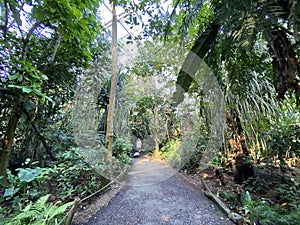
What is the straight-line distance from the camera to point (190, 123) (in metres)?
4.73

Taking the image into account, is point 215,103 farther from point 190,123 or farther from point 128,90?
point 128,90

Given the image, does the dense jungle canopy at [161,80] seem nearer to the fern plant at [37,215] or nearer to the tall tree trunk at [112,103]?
the fern plant at [37,215]

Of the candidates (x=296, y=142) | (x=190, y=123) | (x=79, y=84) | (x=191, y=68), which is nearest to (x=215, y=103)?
(x=296, y=142)

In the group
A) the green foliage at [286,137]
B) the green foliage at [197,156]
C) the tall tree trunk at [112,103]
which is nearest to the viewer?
the green foliage at [286,137]

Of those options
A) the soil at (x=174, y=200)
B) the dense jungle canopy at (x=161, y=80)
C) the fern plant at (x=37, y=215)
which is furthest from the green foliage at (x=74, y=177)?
the fern plant at (x=37, y=215)

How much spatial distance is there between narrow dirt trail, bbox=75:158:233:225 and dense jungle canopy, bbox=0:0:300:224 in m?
0.49

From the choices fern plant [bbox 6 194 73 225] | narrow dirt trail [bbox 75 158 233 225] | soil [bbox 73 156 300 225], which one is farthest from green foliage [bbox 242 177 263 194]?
fern plant [bbox 6 194 73 225]

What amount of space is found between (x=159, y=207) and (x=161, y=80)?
10.8 feet

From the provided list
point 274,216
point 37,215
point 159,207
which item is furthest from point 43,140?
point 274,216

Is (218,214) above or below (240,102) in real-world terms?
below

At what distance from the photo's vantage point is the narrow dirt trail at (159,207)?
73.8 inches

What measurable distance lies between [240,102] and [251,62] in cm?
128

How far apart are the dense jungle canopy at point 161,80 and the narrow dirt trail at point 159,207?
1.60 feet

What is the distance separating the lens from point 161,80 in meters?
4.62
